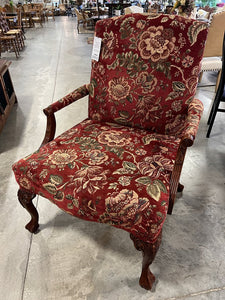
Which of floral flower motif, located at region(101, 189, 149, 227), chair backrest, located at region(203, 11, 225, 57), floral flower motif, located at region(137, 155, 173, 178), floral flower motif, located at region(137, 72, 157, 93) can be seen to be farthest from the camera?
chair backrest, located at region(203, 11, 225, 57)

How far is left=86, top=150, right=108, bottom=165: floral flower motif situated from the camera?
38.7 inches

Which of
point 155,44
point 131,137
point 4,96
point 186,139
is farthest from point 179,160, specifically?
point 4,96

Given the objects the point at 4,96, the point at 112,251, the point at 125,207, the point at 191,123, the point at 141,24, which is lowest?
the point at 112,251

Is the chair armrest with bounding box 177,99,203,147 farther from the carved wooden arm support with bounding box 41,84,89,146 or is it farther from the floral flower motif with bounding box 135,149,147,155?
the carved wooden arm support with bounding box 41,84,89,146

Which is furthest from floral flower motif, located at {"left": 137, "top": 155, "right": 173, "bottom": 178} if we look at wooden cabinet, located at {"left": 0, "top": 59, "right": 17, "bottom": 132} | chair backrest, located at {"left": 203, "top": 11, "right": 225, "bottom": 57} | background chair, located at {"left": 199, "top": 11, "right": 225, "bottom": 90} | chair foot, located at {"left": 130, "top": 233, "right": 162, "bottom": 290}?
chair backrest, located at {"left": 203, "top": 11, "right": 225, "bottom": 57}

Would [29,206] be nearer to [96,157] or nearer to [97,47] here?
[96,157]

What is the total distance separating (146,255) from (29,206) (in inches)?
25.1

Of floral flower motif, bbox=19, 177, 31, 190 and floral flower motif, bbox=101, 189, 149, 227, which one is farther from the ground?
floral flower motif, bbox=101, 189, 149, 227

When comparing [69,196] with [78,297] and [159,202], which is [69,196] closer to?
[159,202]

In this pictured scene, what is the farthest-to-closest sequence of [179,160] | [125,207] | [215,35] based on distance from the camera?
[215,35] < [179,160] < [125,207]

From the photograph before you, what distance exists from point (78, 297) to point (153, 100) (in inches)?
40.3

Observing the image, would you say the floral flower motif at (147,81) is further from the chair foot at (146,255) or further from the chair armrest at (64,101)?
the chair foot at (146,255)

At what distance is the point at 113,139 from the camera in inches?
45.3

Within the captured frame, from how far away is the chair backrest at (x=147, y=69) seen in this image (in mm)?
1058
